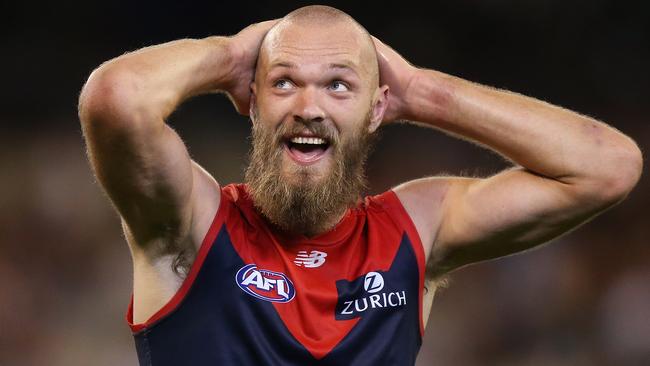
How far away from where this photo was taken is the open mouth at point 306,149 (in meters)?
2.74

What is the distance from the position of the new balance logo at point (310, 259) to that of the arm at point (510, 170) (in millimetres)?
332

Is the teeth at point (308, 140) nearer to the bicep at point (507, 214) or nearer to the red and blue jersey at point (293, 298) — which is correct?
the red and blue jersey at point (293, 298)

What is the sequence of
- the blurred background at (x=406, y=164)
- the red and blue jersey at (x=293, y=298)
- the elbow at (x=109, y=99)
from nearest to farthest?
1. the elbow at (x=109, y=99)
2. the red and blue jersey at (x=293, y=298)
3. the blurred background at (x=406, y=164)

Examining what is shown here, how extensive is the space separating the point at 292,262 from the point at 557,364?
3786 millimetres

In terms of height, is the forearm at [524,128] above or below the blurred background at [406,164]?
above

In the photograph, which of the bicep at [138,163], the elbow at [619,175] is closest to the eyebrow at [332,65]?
the bicep at [138,163]

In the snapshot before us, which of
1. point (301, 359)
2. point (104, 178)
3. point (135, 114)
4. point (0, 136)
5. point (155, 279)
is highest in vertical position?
point (135, 114)

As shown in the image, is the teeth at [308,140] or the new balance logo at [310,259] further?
the new balance logo at [310,259]

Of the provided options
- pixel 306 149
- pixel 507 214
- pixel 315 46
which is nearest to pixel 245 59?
pixel 315 46

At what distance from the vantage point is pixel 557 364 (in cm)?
619

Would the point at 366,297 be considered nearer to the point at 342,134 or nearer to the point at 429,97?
the point at 342,134

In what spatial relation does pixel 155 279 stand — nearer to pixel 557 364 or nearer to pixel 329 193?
pixel 329 193

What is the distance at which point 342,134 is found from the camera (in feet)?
9.12

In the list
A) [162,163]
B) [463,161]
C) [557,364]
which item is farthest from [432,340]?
[162,163]
